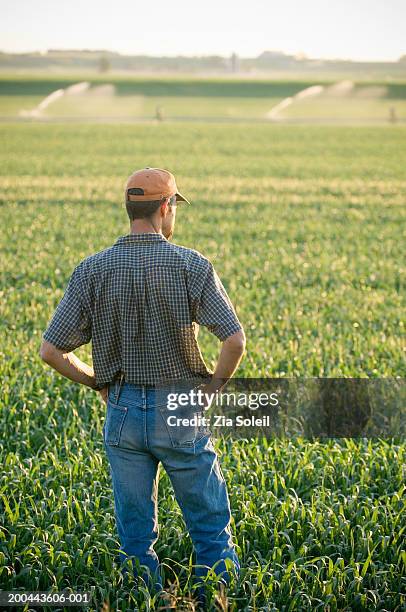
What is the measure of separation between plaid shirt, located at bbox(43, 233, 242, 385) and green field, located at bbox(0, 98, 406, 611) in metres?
1.18

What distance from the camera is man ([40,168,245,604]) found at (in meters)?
3.84

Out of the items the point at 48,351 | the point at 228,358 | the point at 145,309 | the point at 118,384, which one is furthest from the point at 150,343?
the point at 48,351

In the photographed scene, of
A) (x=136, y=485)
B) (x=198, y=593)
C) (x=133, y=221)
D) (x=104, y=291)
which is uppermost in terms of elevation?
(x=133, y=221)

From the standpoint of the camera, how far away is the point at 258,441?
259 inches

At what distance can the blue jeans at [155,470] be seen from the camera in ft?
12.6

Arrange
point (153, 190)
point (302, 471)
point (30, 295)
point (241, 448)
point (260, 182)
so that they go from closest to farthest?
1. point (153, 190)
2. point (302, 471)
3. point (241, 448)
4. point (30, 295)
5. point (260, 182)

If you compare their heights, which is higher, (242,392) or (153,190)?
(153,190)

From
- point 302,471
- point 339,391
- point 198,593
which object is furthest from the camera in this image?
point 339,391

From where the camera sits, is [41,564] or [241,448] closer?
[41,564]

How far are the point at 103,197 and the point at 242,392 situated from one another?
1906cm

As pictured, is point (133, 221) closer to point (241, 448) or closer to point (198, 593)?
point (198, 593)

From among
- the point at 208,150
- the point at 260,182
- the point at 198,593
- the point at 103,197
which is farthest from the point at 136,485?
the point at 208,150

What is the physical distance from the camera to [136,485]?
13.0ft

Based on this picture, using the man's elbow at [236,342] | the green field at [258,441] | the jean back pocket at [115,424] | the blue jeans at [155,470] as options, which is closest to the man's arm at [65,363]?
the blue jeans at [155,470]
